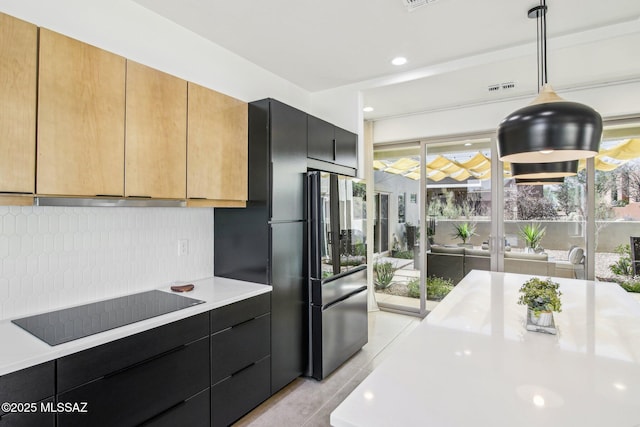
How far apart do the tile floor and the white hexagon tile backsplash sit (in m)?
1.14

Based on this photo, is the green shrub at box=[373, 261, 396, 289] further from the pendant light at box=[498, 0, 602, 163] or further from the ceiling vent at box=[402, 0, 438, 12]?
the pendant light at box=[498, 0, 602, 163]

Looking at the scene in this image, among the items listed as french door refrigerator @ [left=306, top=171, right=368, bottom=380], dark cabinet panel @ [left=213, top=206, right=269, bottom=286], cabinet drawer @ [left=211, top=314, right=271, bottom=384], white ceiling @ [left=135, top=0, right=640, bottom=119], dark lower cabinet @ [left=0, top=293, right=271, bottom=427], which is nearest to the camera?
dark lower cabinet @ [left=0, top=293, right=271, bottom=427]

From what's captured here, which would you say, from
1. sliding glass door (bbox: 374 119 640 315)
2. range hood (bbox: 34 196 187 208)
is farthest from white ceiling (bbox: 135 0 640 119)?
range hood (bbox: 34 196 187 208)

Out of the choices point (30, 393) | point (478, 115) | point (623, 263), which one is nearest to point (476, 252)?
point (623, 263)

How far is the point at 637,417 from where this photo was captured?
93 cm

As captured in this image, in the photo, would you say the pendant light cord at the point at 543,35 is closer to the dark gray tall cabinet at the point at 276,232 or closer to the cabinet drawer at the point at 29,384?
the dark gray tall cabinet at the point at 276,232

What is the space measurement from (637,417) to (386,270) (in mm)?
4081

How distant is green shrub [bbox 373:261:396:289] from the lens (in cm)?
498

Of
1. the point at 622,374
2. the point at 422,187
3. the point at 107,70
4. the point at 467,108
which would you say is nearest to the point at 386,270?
the point at 422,187

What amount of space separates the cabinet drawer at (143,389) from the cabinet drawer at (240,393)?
17cm

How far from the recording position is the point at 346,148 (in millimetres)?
3572

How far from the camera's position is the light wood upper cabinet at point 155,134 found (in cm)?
192

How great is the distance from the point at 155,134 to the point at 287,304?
5.13 ft

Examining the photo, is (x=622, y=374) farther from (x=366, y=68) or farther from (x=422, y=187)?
(x=422, y=187)
